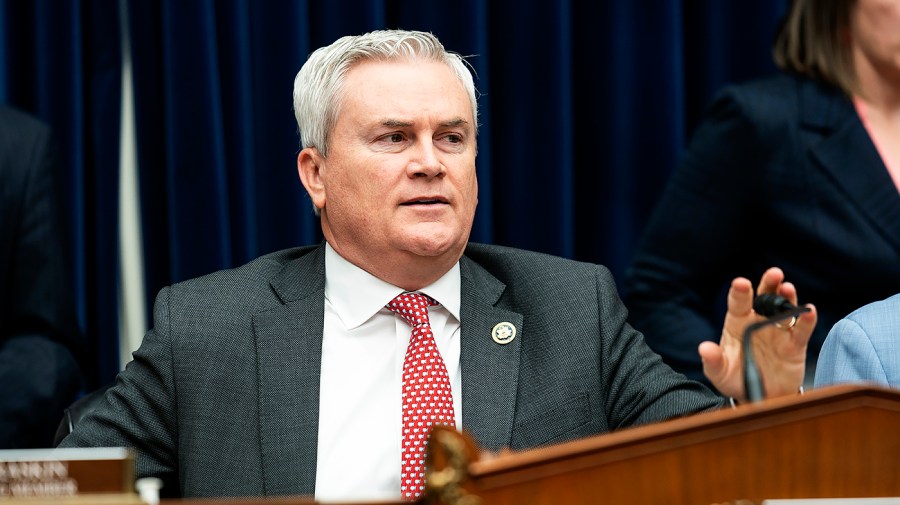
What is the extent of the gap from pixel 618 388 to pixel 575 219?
4.10ft

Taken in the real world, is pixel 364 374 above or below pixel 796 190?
below

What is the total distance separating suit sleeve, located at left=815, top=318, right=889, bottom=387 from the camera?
1838mm

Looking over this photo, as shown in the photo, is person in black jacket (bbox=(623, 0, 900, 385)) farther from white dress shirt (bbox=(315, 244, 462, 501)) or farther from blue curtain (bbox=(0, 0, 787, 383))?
white dress shirt (bbox=(315, 244, 462, 501))

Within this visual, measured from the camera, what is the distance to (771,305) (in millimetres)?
1658

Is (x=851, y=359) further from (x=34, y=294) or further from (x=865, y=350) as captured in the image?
(x=34, y=294)

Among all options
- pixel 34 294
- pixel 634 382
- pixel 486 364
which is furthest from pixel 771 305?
pixel 34 294

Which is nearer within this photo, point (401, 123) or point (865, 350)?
point (865, 350)

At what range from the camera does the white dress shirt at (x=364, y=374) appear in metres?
2.02

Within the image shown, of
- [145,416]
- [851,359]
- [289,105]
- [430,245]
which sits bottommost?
[145,416]

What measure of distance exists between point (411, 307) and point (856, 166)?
1.14 metres

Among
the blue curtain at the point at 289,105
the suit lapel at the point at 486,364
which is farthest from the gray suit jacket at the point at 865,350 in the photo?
the blue curtain at the point at 289,105

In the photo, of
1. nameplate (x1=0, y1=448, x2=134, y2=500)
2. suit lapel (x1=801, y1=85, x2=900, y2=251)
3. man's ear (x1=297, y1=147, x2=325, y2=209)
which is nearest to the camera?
nameplate (x1=0, y1=448, x2=134, y2=500)

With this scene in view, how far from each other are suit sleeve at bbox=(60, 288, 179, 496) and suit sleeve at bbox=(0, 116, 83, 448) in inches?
19.5

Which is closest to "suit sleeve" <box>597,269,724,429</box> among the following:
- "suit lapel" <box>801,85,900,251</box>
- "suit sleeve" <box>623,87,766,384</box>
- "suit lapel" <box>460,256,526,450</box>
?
"suit lapel" <box>460,256,526,450</box>
